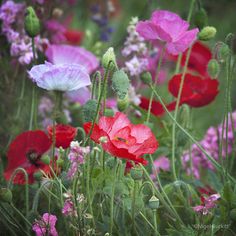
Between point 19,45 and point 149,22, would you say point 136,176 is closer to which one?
point 149,22

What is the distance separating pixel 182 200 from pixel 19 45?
65 centimetres

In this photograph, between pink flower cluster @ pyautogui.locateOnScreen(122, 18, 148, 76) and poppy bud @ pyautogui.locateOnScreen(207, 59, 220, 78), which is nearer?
poppy bud @ pyautogui.locateOnScreen(207, 59, 220, 78)

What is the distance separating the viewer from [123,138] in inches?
53.6

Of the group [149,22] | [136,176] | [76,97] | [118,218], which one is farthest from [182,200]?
[76,97]

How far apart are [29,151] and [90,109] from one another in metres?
0.31

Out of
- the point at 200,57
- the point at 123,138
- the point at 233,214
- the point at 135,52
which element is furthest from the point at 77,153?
the point at 200,57

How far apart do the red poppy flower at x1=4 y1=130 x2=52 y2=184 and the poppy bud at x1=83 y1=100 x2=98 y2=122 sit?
0.24 m

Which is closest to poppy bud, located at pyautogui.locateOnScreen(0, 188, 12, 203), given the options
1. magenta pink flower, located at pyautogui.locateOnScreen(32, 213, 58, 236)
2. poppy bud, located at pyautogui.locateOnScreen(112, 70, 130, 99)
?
magenta pink flower, located at pyautogui.locateOnScreen(32, 213, 58, 236)

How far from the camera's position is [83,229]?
4.43 ft

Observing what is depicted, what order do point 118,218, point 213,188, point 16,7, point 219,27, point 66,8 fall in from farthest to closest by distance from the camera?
point 219,27 < point 66,8 < point 16,7 < point 213,188 < point 118,218

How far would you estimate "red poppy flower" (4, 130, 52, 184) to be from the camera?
1.63 meters

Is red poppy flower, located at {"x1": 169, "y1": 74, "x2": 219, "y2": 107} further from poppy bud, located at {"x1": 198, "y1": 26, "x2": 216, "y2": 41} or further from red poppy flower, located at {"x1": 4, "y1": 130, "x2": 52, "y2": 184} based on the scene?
red poppy flower, located at {"x1": 4, "y1": 130, "x2": 52, "y2": 184}

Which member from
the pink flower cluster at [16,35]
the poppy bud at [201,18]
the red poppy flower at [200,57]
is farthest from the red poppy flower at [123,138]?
the red poppy flower at [200,57]

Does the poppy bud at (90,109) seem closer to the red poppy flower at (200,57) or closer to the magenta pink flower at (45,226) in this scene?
the magenta pink flower at (45,226)
